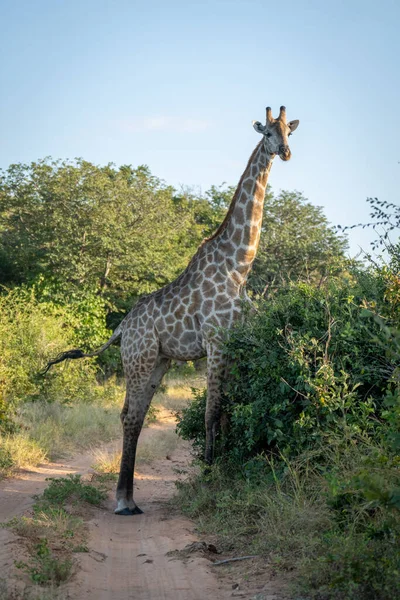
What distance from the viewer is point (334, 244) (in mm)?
24578

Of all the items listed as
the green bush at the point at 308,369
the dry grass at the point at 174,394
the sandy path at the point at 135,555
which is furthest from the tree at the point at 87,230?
the green bush at the point at 308,369

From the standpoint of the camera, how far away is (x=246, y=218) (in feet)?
27.8

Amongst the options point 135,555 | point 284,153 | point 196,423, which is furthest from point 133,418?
point 284,153

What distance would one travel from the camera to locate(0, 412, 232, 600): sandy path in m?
4.86

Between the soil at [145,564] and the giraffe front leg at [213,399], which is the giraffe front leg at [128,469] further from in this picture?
the giraffe front leg at [213,399]

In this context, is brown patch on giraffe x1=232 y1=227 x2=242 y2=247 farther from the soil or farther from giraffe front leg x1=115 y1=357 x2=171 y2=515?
the soil

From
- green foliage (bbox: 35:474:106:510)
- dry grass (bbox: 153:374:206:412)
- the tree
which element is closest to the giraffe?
green foliage (bbox: 35:474:106:510)

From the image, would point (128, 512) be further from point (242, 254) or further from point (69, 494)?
point (242, 254)

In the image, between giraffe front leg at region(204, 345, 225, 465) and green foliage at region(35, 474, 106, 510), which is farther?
giraffe front leg at region(204, 345, 225, 465)

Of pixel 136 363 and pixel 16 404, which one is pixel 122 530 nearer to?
pixel 136 363

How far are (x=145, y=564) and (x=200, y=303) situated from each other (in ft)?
10.8

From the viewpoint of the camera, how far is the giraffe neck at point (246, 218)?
330 inches

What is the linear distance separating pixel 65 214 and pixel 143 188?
116 inches

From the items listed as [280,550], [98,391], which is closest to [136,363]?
[280,550]
